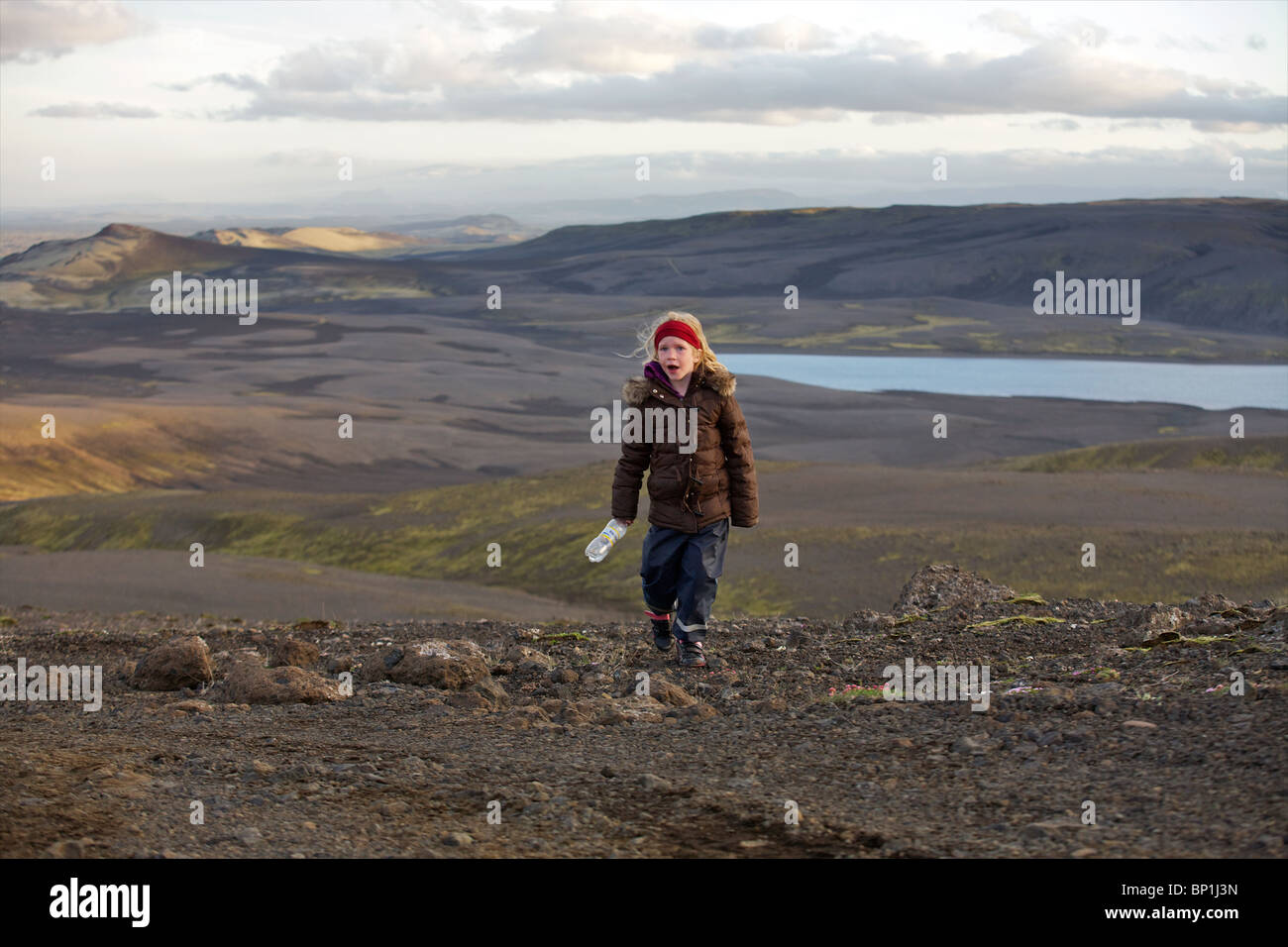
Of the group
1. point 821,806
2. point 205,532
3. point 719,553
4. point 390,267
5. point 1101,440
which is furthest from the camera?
point 390,267

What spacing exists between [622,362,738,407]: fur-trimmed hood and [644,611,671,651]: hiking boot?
3.61 feet

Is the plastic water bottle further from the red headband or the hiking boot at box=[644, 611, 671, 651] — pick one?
the red headband

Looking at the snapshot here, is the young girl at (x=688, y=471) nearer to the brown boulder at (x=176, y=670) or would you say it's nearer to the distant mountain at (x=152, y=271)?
the brown boulder at (x=176, y=670)

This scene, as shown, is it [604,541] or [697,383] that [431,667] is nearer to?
[604,541]

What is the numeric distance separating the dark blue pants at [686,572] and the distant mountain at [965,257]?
96.7 meters

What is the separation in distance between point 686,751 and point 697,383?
1.84 m

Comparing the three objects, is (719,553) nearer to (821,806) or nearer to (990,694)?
(990,694)

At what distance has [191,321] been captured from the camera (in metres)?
84.8

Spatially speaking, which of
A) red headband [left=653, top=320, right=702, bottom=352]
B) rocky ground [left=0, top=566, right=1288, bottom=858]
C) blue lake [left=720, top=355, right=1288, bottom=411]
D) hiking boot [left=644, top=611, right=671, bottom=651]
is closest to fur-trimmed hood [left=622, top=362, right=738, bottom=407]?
red headband [left=653, top=320, right=702, bottom=352]

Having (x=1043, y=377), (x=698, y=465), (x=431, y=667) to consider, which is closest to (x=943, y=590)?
(x=698, y=465)

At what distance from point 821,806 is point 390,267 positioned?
430 ft

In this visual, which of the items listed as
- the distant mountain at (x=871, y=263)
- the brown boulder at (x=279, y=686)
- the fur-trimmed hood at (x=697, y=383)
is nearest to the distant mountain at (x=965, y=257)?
the distant mountain at (x=871, y=263)

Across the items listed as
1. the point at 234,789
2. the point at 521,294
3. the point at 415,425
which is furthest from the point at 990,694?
the point at 521,294

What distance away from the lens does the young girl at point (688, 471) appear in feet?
19.5
